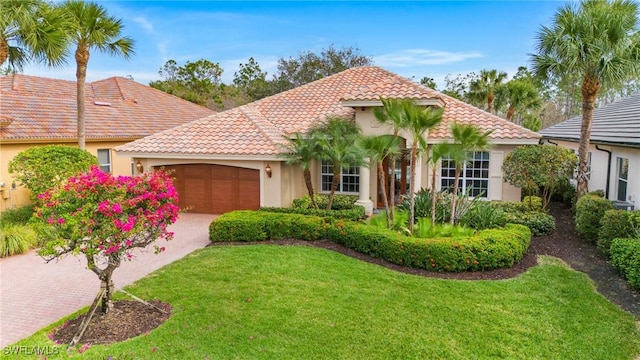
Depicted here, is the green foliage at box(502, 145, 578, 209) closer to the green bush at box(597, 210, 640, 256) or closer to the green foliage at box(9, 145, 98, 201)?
the green bush at box(597, 210, 640, 256)

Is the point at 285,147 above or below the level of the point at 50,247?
above

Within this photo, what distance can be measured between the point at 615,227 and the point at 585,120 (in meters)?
5.23

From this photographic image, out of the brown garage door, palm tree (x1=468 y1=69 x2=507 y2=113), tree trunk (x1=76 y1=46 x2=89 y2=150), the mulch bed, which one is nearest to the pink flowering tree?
the mulch bed

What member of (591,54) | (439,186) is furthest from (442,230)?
(591,54)

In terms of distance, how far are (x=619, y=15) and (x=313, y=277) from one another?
12.6 m

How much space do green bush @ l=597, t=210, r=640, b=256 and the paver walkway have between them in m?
11.4

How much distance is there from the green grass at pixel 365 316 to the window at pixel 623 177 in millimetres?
6251

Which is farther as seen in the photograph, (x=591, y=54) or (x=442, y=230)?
(x=591, y=54)

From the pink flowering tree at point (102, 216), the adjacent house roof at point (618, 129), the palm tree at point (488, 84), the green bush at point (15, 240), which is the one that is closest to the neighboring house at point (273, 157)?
the adjacent house roof at point (618, 129)

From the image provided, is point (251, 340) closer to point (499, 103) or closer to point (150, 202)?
point (150, 202)

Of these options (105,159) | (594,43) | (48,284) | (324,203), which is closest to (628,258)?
(594,43)

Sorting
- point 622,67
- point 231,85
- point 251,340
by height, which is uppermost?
point 231,85

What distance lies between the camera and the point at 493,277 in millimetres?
9750

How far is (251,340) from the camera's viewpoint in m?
6.70
